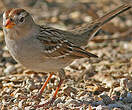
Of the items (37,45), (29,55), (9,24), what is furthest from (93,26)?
(9,24)

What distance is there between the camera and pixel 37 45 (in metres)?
5.65

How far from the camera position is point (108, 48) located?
842 centimetres

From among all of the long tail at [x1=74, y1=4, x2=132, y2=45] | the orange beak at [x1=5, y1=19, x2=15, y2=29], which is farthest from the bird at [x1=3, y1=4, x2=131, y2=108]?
the long tail at [x1=74, y1=4, x2=132, y2=45]

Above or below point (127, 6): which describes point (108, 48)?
below

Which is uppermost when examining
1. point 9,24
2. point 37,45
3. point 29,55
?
point 9,24

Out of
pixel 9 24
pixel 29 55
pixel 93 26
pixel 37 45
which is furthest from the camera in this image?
pixel 93 26

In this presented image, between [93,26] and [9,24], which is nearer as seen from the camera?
[9,24]

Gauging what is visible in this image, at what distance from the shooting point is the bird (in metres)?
5.44

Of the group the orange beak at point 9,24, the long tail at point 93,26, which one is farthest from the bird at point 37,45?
the long tail at point 93,26

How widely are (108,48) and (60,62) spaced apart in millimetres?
2734

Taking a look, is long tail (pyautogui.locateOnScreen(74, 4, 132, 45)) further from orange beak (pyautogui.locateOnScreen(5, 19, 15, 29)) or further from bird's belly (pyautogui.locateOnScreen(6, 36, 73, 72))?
orange beak (pyautogui.locateOnScreen(5, 19, 15, 29))

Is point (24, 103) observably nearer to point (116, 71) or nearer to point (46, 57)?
point (46, 57)

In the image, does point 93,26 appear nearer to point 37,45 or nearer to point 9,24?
point 37,45

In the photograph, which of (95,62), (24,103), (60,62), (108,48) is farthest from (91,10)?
(24,103)
